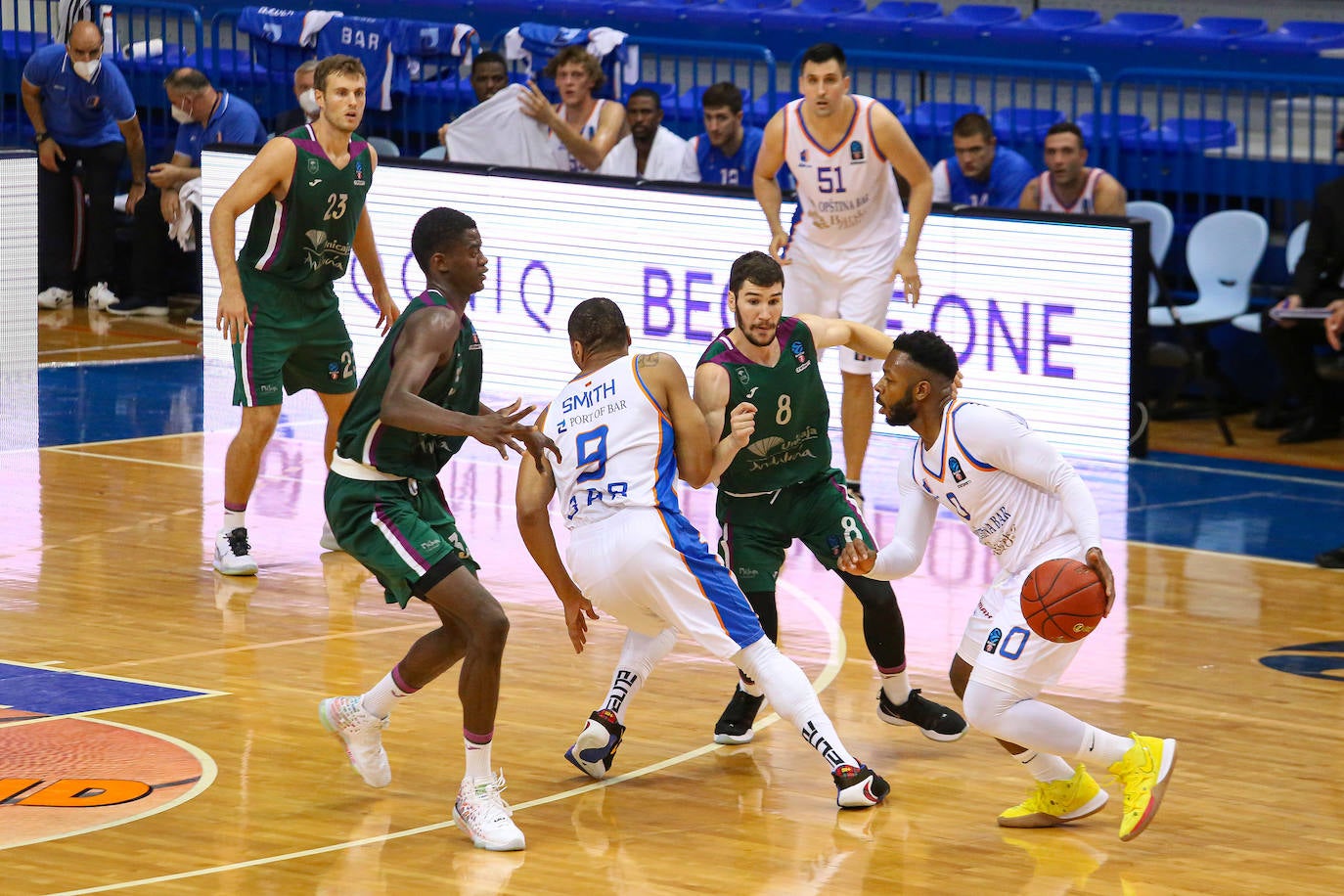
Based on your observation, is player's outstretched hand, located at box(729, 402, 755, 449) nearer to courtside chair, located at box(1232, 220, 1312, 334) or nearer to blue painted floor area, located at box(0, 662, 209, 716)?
blue painted floor area, located at box(0, 662, 209, 716)

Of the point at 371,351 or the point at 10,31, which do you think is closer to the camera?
the point at 371,351

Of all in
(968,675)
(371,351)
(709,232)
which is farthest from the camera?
(371,351)

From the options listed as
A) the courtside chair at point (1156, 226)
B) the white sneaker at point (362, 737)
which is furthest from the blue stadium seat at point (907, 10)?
the white sneaker at point (362, 737)

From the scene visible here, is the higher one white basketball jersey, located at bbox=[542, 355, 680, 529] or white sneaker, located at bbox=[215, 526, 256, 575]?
white basketball jersey, located at bbox=[542, 355, 680, 529]

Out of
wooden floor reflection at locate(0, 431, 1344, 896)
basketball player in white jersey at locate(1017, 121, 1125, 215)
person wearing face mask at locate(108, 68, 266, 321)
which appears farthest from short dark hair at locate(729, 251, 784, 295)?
person wearing face mask at locate(108, 68, 266, 321)

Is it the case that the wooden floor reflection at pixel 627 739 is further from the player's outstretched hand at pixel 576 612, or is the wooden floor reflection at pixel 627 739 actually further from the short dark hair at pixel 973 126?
the short dark hair at pixel 973 126

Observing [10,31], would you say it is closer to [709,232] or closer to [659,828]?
[709,232]

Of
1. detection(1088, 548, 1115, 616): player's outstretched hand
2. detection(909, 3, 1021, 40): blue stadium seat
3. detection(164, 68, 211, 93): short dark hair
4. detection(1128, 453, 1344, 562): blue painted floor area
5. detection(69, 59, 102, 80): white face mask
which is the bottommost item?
detection(1128, 453, 1344, 562): blue painted floor area

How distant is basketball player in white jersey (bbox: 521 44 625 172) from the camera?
575 inches

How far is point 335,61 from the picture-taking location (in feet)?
30.2

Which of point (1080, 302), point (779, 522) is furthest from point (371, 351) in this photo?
point (779, 522)

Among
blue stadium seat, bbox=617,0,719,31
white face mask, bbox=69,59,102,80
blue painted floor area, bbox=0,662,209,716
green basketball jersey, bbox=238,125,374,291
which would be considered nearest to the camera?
blue painted floor area, bbox=0,662,209,716

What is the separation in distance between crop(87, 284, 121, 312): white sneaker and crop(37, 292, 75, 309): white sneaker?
0.26 meters

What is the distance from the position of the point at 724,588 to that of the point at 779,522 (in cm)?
81
